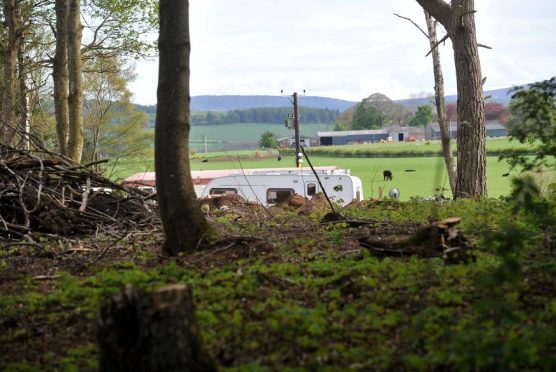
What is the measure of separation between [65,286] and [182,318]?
9.83ft

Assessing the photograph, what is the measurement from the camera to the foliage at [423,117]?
585ft

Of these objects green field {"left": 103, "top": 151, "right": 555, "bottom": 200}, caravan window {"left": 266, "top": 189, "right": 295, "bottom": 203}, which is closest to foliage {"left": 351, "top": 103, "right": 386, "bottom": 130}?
green field {"left": 103, "top": 151, "right": 555, "bottom": 200}

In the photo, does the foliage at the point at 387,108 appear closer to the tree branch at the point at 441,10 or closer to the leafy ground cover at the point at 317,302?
the tree branch at the point at 441,10

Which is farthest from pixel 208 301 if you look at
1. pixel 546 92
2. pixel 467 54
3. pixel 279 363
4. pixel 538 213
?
pixel 467 54

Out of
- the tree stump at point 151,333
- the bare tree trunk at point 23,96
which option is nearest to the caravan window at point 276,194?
the bare tree trunk at point 23,96

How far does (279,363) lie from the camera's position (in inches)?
187

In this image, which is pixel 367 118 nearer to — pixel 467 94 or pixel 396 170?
pixel 396 170

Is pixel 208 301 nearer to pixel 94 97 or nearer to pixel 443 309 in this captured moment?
pixel 443 309

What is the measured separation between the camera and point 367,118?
185375 mm

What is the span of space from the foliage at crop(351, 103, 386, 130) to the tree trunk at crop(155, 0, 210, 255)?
556 feet

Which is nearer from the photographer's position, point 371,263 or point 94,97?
point 371,263

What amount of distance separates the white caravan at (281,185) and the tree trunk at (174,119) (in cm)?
1787

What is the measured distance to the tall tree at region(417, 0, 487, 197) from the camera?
57.0 ft

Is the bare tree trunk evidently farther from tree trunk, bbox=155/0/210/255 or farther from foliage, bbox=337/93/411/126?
foliage, bbox=337/93/411/126
